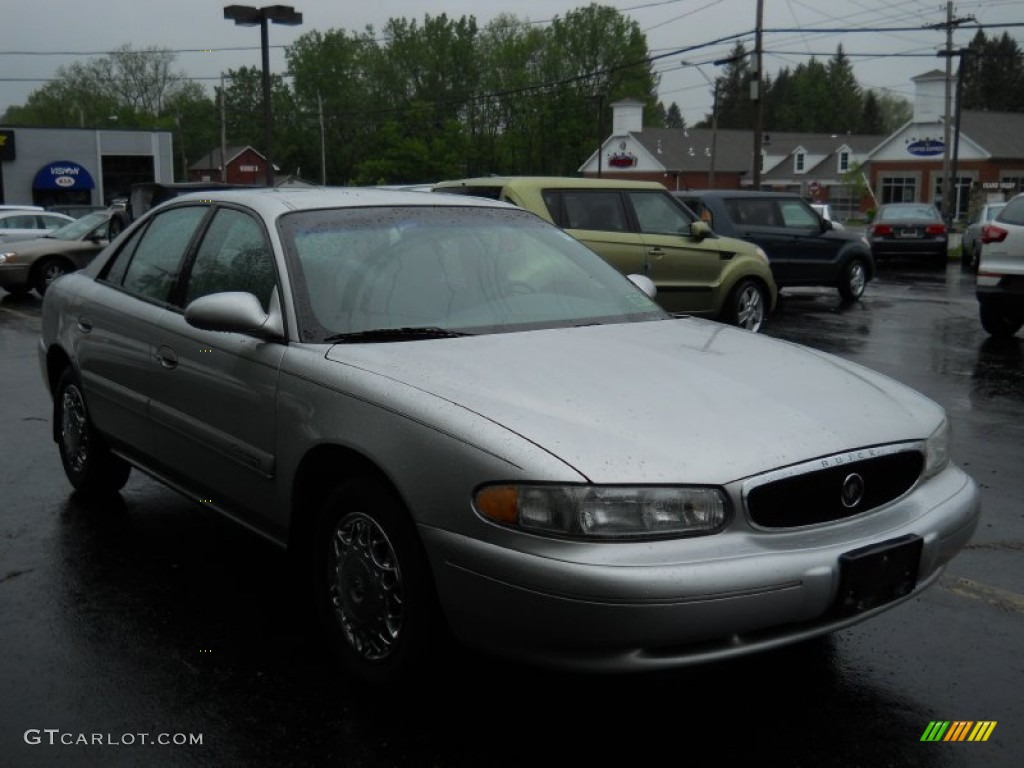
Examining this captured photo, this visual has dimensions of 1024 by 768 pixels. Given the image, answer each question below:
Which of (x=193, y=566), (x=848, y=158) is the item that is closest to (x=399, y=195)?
(x=193, y=566)

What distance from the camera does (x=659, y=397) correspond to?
11.0 ft

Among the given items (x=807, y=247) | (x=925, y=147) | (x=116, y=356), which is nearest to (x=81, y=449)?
(x=116, y=356)

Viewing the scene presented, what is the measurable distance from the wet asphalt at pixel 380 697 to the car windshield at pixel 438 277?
3.84ft

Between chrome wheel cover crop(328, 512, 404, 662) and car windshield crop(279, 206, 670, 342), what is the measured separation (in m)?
0.72

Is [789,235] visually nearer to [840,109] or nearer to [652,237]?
[652,237]

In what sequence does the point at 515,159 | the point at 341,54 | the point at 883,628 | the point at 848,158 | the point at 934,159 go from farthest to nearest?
1. the point at 341,54
2. the point at 515,159
3. the point at 848,158
4. the point at 934,159
5. the point at 883,628

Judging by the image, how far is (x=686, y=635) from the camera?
9.45ft

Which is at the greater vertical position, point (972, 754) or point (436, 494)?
point (436, 494)

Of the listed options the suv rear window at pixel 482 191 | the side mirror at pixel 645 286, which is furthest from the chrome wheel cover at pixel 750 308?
the side mirror at pixel 645 286

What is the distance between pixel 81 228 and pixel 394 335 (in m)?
18.2

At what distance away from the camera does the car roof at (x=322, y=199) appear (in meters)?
4.45

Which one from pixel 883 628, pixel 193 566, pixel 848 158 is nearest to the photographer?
pixel 883 628

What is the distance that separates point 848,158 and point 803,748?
88.9 metres

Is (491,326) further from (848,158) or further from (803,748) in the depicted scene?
(848,158)
